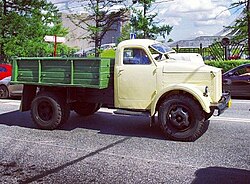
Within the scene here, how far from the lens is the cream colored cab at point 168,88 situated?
698cm

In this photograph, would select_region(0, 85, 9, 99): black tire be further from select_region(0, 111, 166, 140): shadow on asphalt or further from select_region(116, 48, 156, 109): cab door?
select_region(116, 48, 156, 109): cab door

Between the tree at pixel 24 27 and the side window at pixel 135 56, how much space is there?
56.3ft

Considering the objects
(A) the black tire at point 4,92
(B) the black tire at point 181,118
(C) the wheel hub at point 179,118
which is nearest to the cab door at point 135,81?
(B) the black tire at point 181,118

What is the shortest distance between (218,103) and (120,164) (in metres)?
2.52

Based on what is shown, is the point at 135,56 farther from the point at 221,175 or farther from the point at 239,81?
the point at 239,81

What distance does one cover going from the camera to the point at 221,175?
5.18 metres

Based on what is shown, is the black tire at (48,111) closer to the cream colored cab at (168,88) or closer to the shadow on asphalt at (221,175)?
the cream colored cab at (168,88)

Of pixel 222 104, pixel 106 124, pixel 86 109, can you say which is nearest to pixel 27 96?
pixel 86 109

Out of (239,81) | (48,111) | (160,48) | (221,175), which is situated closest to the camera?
(221,175)

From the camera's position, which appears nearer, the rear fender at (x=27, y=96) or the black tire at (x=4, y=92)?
the rear fender at (x=27, y=96)

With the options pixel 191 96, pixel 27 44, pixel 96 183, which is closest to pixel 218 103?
pixel 191 96

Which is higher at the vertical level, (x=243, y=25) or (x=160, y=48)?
(x=243, y=25)

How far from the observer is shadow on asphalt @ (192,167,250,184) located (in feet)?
16.2

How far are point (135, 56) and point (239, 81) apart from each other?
6.68 metres
